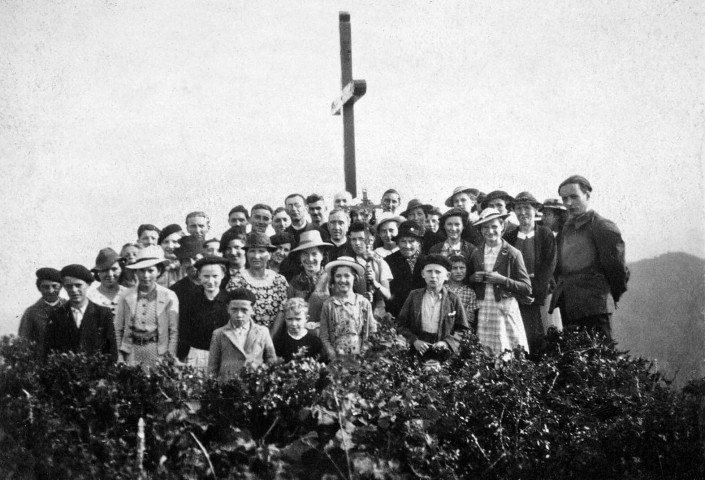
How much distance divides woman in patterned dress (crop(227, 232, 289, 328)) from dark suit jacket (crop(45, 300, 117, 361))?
3.57ft

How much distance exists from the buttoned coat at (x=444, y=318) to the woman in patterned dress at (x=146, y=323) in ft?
6.54

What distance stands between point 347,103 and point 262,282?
2.60 metres

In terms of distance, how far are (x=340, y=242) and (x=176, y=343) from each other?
1998 millimetres

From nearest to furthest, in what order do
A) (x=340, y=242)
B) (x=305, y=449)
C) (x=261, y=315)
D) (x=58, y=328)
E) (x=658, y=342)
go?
(x=305, y=449), (x=58, y=328), (x=261, y=315), (x=340, y=242), (x=658, y=342)

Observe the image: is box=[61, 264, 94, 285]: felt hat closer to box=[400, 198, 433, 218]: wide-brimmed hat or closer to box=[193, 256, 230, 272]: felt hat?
box=[193, 256, 230, 272]: felt hat

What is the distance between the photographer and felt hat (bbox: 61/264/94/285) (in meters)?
5.84

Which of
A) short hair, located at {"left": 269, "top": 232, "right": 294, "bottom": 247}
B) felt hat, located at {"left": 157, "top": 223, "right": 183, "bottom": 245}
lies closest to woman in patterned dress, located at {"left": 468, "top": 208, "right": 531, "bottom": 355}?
short hair, located at {"left": 269, "top": 232, "right": 294, "bottom": 247}

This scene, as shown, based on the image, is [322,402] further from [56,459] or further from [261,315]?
[261,315]

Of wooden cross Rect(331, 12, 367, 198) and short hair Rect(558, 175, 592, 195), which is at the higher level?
wooden cross Rect(331, 12, 367, 198)

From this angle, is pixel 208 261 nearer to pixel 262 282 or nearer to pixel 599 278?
pixel 262 282

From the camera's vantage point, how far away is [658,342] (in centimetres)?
848

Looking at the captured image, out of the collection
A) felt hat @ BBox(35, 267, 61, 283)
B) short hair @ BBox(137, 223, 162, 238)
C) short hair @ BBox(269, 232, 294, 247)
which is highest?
short hair @ BBox(137, 223, 162, 238)

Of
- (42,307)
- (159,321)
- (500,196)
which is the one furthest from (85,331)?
(500,196)

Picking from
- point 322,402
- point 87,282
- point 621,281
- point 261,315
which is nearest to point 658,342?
point 621,281
